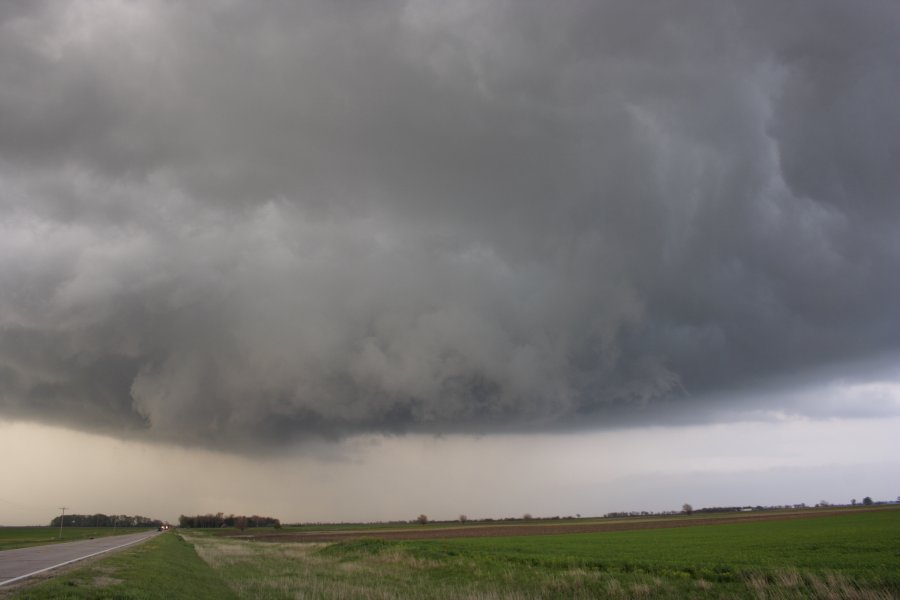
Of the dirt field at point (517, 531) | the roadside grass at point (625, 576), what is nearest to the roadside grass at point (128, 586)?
the roadside grass at point (625, 576)

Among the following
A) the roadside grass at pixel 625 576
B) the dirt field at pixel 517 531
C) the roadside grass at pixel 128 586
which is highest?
the roadside grass at pixel 128 586

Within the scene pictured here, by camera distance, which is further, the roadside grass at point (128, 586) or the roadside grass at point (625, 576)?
the roadside grass at point (625, 576)

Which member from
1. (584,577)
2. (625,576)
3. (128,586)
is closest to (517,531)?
(625,576)

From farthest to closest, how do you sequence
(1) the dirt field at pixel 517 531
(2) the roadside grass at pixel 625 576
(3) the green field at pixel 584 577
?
(1) the dirt field at pixel 517 531 < (2) the roadside grass at pixel 625 576 < (3) the green field at pixel 584 577

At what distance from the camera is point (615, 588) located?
86.8 feet

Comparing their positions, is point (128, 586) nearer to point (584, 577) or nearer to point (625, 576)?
point (584, 577)

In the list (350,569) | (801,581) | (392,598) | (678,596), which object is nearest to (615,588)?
(678,596)

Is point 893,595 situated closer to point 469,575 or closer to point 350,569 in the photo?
point 469,575

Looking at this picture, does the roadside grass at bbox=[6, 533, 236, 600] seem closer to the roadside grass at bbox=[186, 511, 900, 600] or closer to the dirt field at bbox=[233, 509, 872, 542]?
the roadside grass at bbox=[186, 511, 900, 600]

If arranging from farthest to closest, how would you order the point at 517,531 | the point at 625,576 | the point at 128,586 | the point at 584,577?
the point at 517,531 < the point at 625,576 < the point at 584,577 < the point at 128,586

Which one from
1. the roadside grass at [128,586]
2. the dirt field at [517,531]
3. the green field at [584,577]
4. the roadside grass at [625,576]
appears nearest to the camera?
the roadside grass at [128,586]

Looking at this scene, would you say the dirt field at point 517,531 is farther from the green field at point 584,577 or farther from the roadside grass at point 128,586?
the roadside grass at point 128,586

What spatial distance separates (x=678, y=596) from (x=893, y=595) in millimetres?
7642

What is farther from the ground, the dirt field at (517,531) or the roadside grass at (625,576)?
the roadside grass at (625,576)
